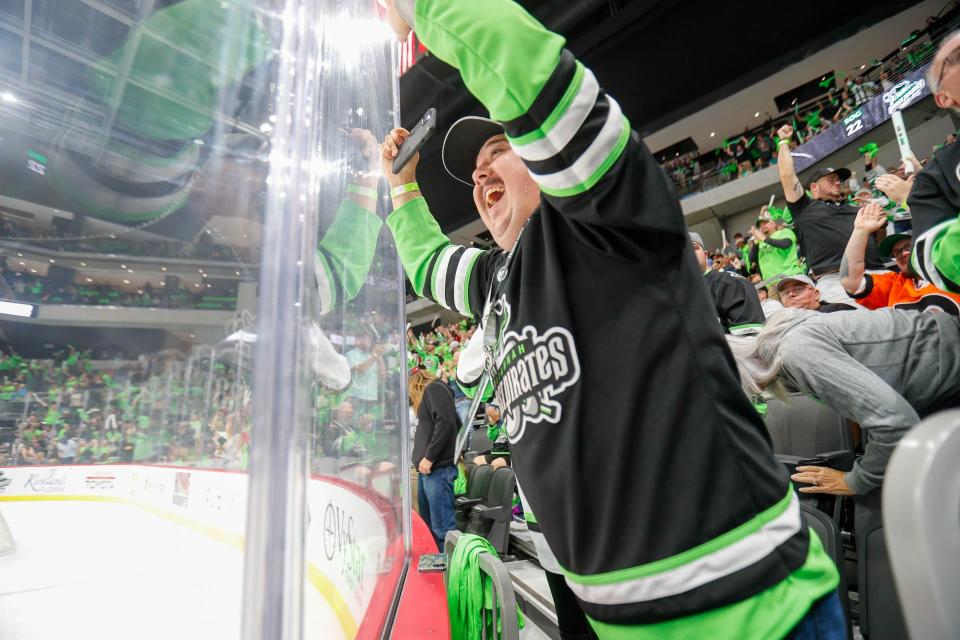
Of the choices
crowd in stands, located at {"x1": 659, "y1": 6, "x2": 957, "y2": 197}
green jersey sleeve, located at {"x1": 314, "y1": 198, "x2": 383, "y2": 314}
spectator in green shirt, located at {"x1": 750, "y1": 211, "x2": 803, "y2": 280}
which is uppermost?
crowd in stands, located at {"x1": 659, "y1": 6, "x2": 957, "y2": 197}

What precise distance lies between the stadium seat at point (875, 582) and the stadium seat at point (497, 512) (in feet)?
4.39

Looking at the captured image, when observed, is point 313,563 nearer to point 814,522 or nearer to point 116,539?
point 814,522

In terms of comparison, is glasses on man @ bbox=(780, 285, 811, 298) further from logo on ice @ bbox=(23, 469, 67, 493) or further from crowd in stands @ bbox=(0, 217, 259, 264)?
logo on ice @ bbox=(23, 469, 67, 493)

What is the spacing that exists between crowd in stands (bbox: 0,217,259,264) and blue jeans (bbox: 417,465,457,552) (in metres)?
1.93

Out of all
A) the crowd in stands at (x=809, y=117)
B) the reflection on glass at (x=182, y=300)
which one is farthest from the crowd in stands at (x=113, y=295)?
the crowd in stands at (x=809, y=117)

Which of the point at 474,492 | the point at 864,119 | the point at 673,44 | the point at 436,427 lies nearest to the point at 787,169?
the point at 436,427

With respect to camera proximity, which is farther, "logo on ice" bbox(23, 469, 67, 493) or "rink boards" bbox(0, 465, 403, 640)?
"logo on ice" bbox(23, 469, 67, 493)

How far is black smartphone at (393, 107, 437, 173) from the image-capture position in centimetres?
75


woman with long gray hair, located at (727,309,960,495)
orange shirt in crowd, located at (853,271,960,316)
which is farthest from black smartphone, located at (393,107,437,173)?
orange shirt in crowd, located at (853,271,960,316)

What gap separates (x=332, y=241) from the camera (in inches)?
20.4

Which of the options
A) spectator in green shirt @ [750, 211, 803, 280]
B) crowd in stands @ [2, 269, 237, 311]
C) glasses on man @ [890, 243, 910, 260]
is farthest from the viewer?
spectator in green shirt @ [750, 211, 803, 280]

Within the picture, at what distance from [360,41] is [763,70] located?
23.3ft

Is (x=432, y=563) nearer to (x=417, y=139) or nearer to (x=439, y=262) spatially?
(x=439, y=262)

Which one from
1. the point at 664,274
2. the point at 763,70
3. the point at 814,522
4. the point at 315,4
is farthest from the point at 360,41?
the point at 763,70
